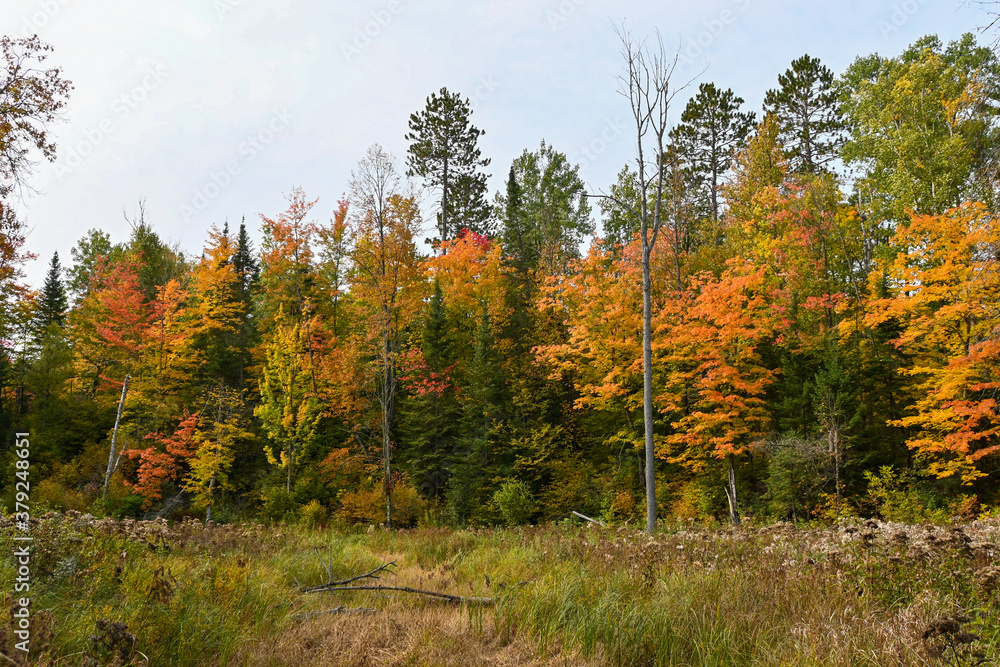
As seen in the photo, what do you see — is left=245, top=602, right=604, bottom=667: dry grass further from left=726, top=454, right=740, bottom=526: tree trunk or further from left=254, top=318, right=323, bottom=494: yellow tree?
left=254, top=318, right=323, bottom=494: yellow tree

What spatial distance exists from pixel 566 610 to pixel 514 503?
14.6 meters

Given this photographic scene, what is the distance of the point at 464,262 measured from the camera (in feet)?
91.4

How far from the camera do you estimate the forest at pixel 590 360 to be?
51.3 ft

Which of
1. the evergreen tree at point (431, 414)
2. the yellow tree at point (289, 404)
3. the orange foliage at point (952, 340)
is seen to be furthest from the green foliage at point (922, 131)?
the yellow tree at point (289, 404)

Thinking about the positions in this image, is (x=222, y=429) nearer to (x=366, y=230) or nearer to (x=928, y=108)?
(x=366, y=230)

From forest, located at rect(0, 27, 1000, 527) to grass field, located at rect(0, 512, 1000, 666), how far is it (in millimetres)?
9302

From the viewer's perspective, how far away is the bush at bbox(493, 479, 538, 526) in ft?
61.0

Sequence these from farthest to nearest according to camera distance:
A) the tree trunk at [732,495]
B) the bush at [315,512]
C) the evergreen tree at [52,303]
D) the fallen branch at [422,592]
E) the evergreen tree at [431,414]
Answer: the evergreen tree at [52,303] < the evergreen tree at [431,414] < the bush at [315,512] < the tree trunk at [732,495] < the fallen branch at [422,592]

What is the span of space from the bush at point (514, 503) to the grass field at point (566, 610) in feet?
40.7

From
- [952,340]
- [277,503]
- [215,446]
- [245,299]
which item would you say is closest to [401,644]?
[952,340]

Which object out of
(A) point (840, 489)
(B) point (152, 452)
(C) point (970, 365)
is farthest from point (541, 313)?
(B) point (152, 452)

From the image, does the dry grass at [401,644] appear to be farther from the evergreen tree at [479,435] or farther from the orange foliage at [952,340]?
the evergreen tree at [479,435]

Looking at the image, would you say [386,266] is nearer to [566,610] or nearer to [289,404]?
[289,404]

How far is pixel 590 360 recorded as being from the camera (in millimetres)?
21344
